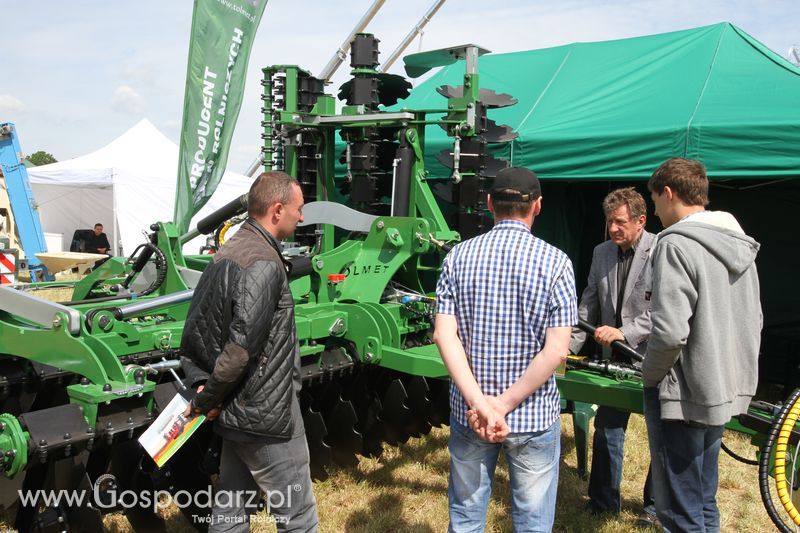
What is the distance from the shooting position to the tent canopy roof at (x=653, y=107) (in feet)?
17.4

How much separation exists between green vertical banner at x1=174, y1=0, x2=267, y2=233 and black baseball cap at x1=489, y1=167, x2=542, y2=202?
496 centimetres

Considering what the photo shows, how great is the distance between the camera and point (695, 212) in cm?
244

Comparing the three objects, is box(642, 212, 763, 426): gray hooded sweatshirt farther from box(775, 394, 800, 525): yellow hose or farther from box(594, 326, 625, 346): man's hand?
box(594, 326, 625, 346): man's hand

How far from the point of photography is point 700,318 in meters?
2.26

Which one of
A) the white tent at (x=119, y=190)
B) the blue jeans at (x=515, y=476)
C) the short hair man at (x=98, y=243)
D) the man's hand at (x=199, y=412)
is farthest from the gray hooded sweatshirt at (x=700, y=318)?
the short hair man at (x=98, y=243)

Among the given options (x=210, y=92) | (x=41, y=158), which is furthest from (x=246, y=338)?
(x=41, y=158)

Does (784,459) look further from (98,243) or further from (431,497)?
(98,243)

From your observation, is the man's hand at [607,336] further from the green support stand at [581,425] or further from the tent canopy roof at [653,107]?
the tent canopy roof at [653,107]

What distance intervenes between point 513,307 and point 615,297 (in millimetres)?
1590

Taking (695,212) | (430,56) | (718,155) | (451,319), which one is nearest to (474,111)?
(430,56)

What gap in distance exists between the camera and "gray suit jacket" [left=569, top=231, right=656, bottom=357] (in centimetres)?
326

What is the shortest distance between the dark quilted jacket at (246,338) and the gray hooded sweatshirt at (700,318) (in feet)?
4.09

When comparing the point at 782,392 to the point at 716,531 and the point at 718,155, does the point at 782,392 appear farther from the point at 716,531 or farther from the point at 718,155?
the point at 716,531

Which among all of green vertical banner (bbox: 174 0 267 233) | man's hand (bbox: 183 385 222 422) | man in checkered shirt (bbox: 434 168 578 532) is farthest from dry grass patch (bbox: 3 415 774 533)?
green vertical banner (bbox: 174 0 267 233)
